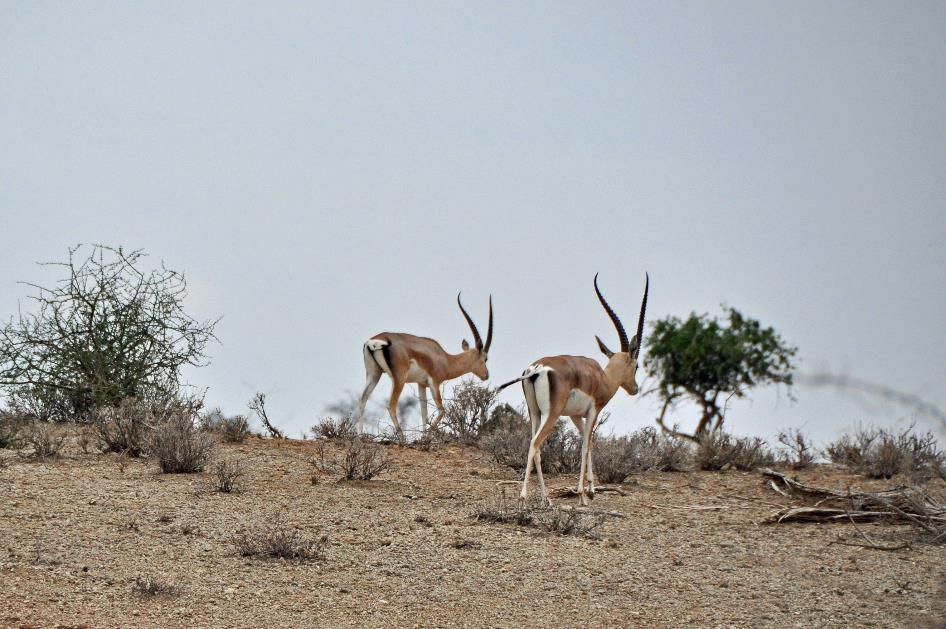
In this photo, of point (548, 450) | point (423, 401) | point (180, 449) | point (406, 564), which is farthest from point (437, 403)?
point (406, 564)

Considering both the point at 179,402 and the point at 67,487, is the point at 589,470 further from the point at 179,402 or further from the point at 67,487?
the point at 179,402

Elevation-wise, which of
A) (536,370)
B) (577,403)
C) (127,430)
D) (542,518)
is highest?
(536,370)

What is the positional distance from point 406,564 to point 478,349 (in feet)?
36.3

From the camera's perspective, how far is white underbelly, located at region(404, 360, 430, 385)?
1692 cm

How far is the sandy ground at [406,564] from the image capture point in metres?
7.26

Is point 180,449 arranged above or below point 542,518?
above

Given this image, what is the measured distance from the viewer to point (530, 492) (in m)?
11.9

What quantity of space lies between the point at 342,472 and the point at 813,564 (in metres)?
5.32

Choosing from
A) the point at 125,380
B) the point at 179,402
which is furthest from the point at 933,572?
the point at 125,380

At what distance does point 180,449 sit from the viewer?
11.6 metres

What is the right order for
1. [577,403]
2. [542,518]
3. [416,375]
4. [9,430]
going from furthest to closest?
[416,375], [9,430], [577,403], [542,518]

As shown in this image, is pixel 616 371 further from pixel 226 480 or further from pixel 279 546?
pixel 279 546

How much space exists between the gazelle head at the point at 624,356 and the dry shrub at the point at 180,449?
14.8 feet

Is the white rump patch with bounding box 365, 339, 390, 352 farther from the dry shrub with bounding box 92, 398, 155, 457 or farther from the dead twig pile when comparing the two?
the dead twig pile
